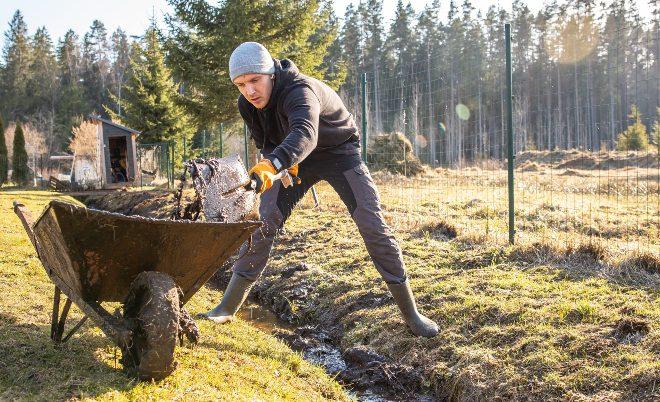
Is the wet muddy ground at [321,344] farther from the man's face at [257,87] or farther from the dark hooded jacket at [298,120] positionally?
the man's face at [257,87]

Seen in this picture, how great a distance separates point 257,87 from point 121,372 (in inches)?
68.3

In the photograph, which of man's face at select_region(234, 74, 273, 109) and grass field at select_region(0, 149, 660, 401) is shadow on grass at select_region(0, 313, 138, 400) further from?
man's face at select_region(234, 74, 273, 109)

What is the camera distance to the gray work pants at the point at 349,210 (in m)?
3.83

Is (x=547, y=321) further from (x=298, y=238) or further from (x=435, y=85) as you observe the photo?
(x=435, y=85)

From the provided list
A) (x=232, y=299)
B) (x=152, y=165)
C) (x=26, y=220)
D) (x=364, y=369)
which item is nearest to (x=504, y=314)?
(x=364, y=369)

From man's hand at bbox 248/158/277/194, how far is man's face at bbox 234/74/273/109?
738mm

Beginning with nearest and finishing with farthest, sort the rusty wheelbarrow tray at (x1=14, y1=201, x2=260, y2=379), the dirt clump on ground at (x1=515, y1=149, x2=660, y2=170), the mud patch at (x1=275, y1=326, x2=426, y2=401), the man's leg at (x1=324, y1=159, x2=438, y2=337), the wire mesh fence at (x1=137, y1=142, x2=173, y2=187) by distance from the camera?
the rusty wheelbarrow tray at (x1=14, y1=201, x2=260, y2=379), the mud patch at (x1=275, y1=326, x2=426, y2=401), the man's leg at (x1=324, y1=159, x2=438, y2=337), the wire mesh fence at (x1=137, y1=142, x2=173, y2=187), the dirt clump on ground at (x1=515, y1=149, x2=660, y2=170)

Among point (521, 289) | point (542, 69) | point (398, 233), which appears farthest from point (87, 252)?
point (542, 69)

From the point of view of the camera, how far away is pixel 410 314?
158 inches

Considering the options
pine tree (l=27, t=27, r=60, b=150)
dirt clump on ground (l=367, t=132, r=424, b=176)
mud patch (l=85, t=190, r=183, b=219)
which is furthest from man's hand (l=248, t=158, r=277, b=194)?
pine tree (l=27, t=27, r=60, b=150)

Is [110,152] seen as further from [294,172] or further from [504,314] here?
[504,314]

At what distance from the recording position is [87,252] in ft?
8.87

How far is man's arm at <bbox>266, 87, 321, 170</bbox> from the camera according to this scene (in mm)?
2916

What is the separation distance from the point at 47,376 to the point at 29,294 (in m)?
1.92
